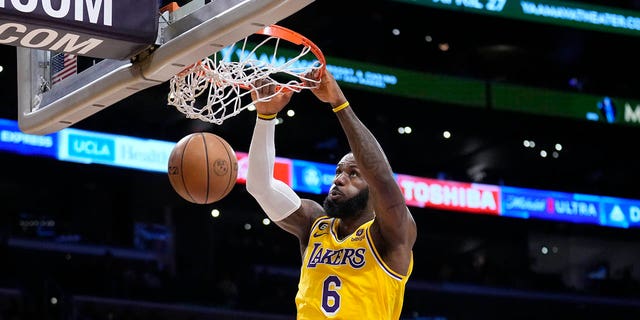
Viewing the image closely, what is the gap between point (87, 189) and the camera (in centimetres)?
1970

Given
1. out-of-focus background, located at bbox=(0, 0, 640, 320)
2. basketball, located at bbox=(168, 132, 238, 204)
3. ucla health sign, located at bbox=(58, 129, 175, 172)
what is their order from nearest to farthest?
basketball, located at bbox=(168, 132, 238, 204), ucla health sign, located at bbox=(58, 129, 175, 172), out-of-focus background, located at bbox=(0, 0, 640, 320)

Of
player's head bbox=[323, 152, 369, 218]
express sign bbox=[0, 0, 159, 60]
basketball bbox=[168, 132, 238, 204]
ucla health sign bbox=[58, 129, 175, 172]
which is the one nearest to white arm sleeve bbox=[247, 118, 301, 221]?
player's head bbox=[323, 152, 369, 218]

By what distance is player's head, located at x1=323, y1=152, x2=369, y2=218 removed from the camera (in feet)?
15.7

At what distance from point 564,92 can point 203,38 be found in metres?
18.0

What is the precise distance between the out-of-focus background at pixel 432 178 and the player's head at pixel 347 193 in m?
10.1

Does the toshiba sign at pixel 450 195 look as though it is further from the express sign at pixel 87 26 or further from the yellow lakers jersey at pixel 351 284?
the express sign at pixel 87 26

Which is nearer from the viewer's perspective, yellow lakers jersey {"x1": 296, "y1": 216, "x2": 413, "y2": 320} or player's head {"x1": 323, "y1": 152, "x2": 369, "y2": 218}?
yellow lakers jersey {"x1": 296, "y1": 216, "x2": 413, "y2": 320}

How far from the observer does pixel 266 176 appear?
16.0 feet

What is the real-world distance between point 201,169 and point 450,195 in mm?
14809

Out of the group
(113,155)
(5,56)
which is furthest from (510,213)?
(5,56)

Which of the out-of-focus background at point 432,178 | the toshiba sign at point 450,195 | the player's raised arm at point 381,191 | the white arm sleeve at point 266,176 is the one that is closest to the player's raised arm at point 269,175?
the white arm sleeve at point 266,176

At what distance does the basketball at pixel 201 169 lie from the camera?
522cm

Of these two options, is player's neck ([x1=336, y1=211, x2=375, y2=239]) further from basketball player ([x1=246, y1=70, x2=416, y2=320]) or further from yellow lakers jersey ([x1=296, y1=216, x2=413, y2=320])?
yellow lakers jersey ([x1=296, y1=216, x2=413, y2=320])

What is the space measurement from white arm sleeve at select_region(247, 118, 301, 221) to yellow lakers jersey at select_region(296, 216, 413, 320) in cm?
37
